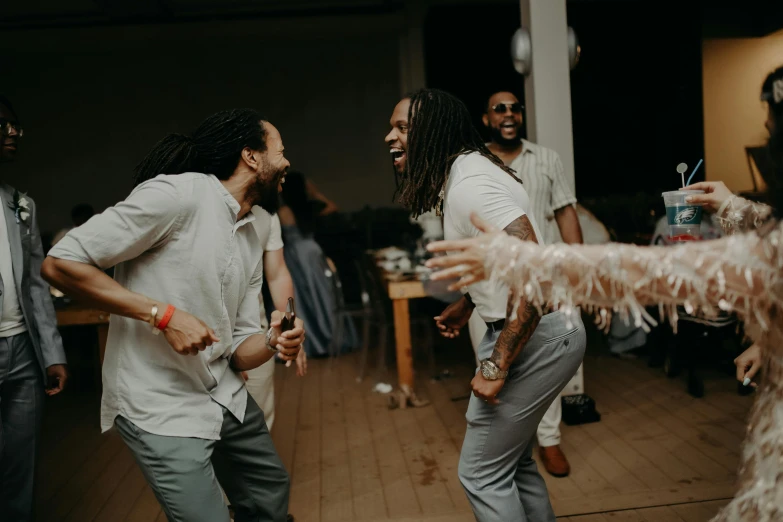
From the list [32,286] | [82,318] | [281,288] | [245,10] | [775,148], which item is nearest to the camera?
[775,148]

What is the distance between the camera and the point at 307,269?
5660 mm

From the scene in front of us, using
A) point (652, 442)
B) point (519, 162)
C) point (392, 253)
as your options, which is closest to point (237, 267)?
point (519, 162)

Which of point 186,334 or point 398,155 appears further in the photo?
point 398,155

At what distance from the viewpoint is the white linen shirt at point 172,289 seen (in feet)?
5.43

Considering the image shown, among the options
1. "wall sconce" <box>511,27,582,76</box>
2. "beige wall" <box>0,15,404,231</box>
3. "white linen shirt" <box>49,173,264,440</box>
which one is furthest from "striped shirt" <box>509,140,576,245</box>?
"beige wall" <box>0,15,404,231</box>

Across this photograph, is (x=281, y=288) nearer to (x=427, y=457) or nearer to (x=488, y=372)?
(x=427, y=457)

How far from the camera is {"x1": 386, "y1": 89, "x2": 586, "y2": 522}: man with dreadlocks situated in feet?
5.70

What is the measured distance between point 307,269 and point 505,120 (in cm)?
255

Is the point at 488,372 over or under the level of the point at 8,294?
under

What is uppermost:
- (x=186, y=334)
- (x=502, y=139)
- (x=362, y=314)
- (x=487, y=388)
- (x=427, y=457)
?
(x=502, y=139)

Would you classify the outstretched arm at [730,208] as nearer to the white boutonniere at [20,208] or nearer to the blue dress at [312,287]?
the white boutonniere at [20,208]

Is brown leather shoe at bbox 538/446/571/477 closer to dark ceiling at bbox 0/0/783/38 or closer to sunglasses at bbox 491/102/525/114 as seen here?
sunglasses at bbox 491/102/525/114

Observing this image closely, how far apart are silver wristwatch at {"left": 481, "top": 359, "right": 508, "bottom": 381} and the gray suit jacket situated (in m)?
1.62

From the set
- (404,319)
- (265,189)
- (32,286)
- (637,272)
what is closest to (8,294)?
(32,286)
